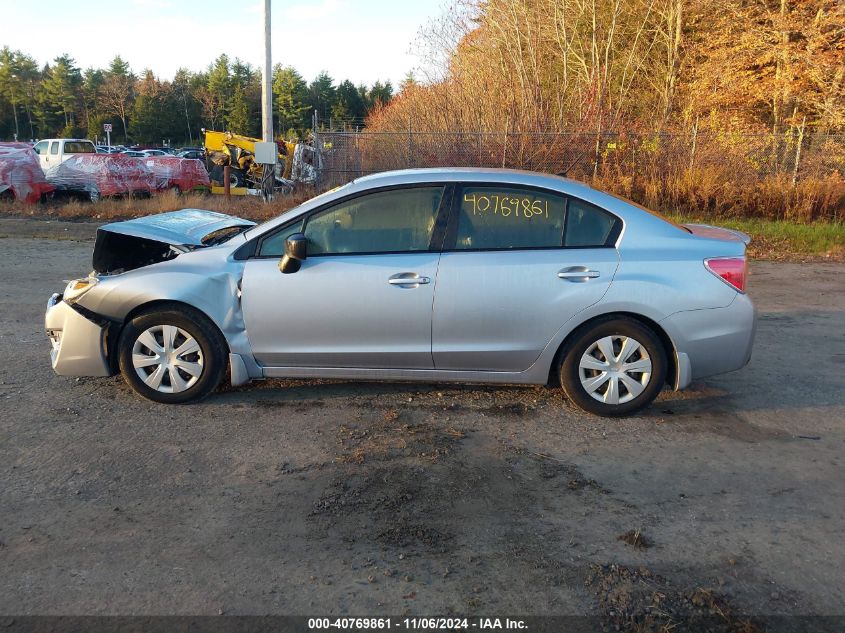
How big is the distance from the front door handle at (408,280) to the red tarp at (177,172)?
18396 mm

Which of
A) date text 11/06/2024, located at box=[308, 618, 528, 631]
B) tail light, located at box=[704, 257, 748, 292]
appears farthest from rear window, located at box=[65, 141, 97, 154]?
date text 11/06/2024, located at box=[308, 618, 528, 631]

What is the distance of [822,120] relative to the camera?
1869cm

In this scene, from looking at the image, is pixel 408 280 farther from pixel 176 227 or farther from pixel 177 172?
pixel 177 172

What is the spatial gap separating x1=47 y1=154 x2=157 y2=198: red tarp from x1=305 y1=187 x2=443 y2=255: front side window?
1614cm

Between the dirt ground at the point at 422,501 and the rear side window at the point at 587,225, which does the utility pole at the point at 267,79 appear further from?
the rear side window at the point at 587,225

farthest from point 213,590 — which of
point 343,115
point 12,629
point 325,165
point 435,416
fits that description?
point 343,115

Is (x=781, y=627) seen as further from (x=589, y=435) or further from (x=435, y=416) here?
(x=435, y=416)

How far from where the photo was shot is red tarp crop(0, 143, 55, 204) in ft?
58.7

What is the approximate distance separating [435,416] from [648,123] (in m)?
17.1

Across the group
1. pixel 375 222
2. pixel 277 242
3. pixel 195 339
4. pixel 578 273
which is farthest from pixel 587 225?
pixel 195 339

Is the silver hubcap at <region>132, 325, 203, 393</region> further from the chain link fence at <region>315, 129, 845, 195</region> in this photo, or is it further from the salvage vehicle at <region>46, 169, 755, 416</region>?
the chain link fence at <region>315, 129, 845, 195</region>

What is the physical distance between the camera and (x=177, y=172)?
73.2 feet

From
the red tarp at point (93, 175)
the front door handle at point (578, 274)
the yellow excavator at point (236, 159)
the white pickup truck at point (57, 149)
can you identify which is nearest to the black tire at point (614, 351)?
the front door handle at point (578, 274)

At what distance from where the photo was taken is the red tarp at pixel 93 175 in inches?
760
